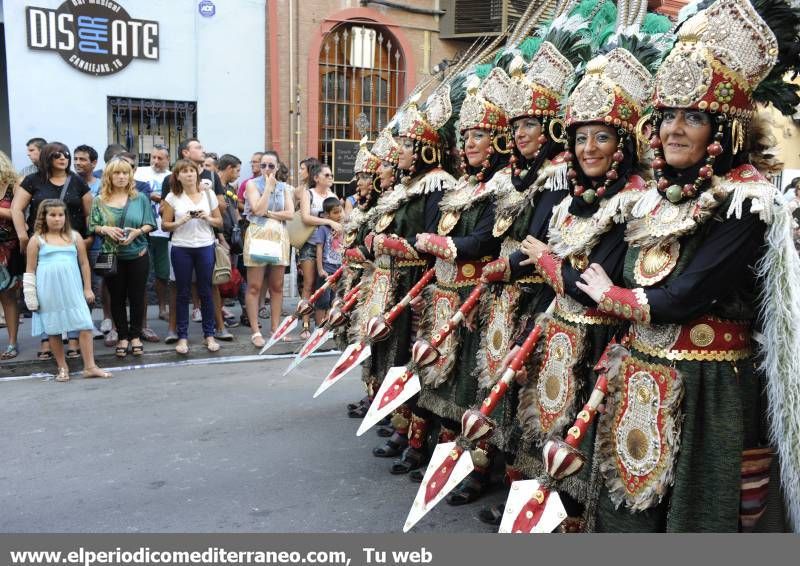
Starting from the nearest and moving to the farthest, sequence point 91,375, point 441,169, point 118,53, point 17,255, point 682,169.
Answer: point 682,169, point 441,169, point 91,375, point 17,255, point 118,53

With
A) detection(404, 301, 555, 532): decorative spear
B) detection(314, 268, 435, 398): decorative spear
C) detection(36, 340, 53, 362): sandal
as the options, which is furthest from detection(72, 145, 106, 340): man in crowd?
detection(404, 301, 555, 532): decorative spear

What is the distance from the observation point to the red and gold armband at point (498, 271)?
12.3 ft

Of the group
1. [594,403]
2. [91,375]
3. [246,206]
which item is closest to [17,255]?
[91,375]

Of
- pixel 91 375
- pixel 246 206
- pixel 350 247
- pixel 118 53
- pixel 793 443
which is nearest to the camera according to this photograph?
pixel 793 443

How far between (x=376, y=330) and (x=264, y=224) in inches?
149

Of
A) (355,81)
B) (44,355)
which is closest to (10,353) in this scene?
(44,355)

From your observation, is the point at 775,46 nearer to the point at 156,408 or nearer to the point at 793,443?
the point at 793,443

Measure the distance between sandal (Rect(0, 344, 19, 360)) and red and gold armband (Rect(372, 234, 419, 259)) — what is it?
14.2ft

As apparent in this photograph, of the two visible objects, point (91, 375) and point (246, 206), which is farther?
point (246, 206)

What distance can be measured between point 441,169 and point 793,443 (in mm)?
2752

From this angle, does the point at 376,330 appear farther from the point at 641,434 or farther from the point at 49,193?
the point at 49,193

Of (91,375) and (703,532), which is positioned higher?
(703,532)

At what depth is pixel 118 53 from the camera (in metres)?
10.5

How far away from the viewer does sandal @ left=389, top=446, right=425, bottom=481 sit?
4.56 meters
